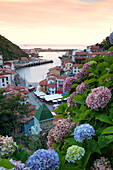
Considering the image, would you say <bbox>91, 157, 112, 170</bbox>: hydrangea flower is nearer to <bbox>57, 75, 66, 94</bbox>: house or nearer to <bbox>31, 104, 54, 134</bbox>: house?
<bbox>31, 104, 54, 134</bbox>: house

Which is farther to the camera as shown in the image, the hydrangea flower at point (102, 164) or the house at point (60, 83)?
the house at point (60, 83)

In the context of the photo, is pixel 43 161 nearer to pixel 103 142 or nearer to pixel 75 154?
pixel 75 154

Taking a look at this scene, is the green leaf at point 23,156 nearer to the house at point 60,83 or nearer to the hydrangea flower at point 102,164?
the hydrangea flower at point 102,164

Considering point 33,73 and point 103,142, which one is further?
point 33,73

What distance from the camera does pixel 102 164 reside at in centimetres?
Answer: 105

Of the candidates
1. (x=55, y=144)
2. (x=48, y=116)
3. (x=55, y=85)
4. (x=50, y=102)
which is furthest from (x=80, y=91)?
(x=55, y=85)

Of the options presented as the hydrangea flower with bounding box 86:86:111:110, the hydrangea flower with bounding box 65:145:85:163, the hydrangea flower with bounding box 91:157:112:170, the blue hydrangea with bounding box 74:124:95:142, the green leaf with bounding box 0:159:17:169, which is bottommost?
the hydrangea flower with bounding box 91:157:112:170

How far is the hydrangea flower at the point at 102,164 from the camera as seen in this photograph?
1.02 m

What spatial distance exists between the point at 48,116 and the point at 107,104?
1002 centimetres

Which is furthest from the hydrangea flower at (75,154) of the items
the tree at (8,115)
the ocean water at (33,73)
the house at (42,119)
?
the ocean water at (33,73)

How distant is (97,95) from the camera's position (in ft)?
4.29

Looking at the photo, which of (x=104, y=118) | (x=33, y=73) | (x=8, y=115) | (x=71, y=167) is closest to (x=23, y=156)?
(x=71, y=167)

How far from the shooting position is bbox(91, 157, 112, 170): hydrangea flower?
102 cm

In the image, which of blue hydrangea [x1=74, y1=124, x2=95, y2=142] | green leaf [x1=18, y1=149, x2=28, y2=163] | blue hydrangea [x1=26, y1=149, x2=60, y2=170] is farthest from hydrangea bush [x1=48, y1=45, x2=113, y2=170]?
green leaf [x1=18, y1=149, x2=28, y2=163]
